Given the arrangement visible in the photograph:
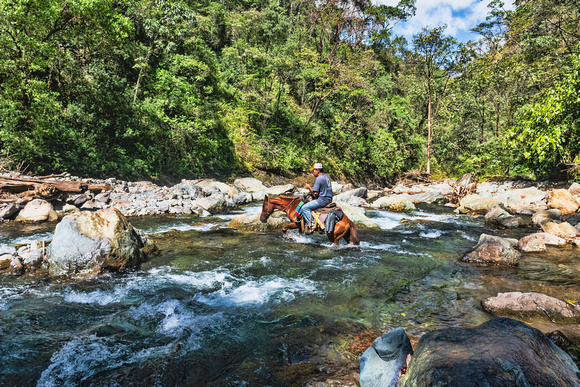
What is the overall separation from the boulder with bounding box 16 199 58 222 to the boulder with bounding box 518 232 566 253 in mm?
14927

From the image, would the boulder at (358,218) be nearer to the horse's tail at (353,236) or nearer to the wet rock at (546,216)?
the horse's tail at (353,236)

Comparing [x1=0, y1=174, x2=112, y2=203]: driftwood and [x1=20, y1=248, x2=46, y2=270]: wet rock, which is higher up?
[x1=0, y1=174, x2=112, y2=203]: driftwood

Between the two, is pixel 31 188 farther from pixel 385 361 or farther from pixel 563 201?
pixel 563 201

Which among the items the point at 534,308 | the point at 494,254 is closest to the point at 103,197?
the point at 494,254

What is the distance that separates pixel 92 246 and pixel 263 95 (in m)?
23.6

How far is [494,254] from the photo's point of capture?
706 cm

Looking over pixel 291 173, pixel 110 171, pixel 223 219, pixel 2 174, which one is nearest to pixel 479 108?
pixel 291 173

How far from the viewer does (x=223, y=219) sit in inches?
481

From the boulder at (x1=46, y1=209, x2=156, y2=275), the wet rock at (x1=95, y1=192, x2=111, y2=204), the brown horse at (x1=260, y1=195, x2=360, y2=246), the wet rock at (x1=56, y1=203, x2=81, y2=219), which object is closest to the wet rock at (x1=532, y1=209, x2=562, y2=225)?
the brown horse at (x1=260, y1=195, x2=360, y2=246)

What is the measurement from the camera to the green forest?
12.5 m

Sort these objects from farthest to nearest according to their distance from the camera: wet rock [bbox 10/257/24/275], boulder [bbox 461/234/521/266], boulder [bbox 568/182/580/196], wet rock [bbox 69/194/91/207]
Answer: boulder [bbox 568/182/580/196] → wet rock [bbox 69/194/91/207] → boulder [bbox 461/234/521/266] → wet rock [bbox 10/257/24/275]

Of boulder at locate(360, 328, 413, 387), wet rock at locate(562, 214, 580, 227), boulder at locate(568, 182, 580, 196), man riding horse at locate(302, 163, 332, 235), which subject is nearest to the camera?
boulder at locate(360, 328, 413, 387)

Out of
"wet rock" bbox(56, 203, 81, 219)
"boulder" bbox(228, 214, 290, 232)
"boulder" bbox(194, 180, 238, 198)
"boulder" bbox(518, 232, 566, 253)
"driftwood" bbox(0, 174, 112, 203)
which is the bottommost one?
"boulder" bbox(518, 232, 566, 253)

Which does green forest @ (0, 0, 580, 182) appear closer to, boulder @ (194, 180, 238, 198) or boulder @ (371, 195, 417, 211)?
boulder @ (194, 180, 238, 198)
